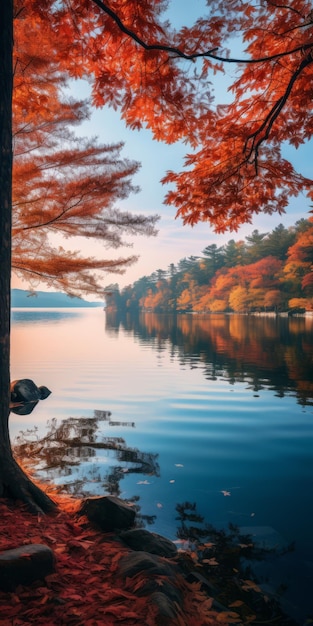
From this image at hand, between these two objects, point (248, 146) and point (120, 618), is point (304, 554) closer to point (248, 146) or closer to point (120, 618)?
point (120, 618)

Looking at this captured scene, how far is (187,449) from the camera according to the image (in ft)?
30.5

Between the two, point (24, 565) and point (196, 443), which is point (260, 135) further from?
point (24, 565)

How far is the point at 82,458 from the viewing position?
8711mm

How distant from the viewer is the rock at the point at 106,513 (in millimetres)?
4996

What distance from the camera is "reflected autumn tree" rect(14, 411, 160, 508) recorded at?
7.34 m

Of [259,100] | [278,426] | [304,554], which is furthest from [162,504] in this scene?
[259,100]

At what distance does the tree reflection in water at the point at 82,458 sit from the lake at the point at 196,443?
0.08 feet

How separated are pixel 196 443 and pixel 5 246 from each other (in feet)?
22.6

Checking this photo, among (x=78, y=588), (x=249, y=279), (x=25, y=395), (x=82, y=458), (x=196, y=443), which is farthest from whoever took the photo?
(x=249, y=279)

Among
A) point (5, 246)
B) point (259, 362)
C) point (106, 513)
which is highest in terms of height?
point (5, 246)

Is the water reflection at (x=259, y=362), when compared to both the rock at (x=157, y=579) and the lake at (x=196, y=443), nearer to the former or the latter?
the lake at (x=196, y=443)

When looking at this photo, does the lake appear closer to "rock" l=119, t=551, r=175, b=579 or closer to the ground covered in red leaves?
the ground covered in red leaves

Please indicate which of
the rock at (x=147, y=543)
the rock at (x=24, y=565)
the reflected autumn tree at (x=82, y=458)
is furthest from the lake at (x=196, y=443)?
the rock at (x=24, y=565)

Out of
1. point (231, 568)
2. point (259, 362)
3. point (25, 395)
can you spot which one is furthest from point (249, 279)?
point (231, 568)
